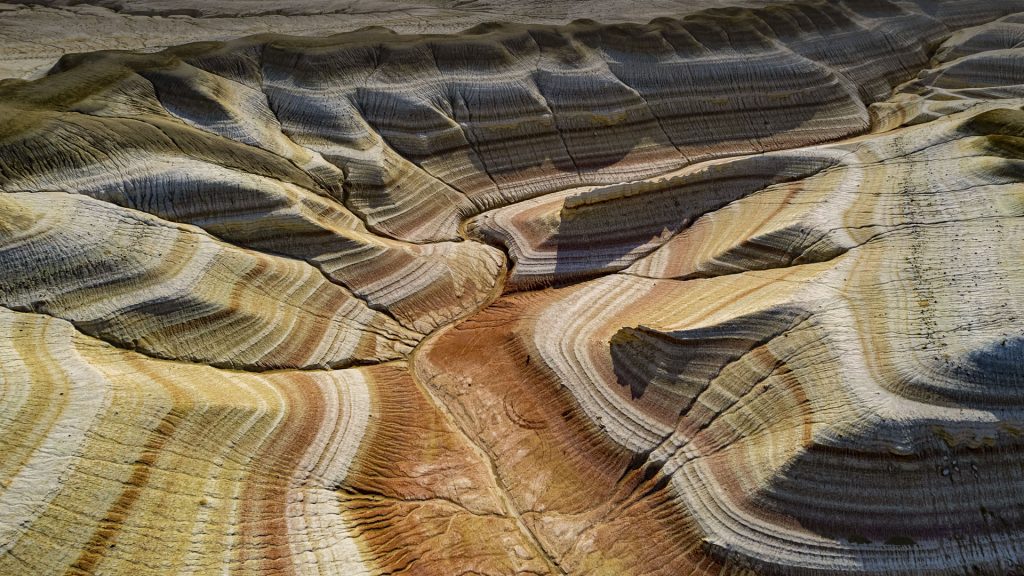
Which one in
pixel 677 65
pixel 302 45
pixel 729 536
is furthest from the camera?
pixel 677 65

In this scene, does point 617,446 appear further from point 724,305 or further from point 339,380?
point 339,380

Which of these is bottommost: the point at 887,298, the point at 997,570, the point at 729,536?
the point at 997,570

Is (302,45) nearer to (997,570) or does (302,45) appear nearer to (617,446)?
(617,446)

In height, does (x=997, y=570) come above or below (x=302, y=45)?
below

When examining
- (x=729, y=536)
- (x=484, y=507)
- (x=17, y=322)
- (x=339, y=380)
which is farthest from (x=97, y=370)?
(x=729, y=536)

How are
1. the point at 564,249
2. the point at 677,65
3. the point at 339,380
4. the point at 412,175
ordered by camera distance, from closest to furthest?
1. the point at 339,380
2. the point at 564,249
3. the point at 412,175
4. the point at 677,65

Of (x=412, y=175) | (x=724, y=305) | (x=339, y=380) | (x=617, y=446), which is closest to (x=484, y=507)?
(x=617, y=446)

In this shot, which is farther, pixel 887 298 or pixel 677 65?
pixel 677 65
